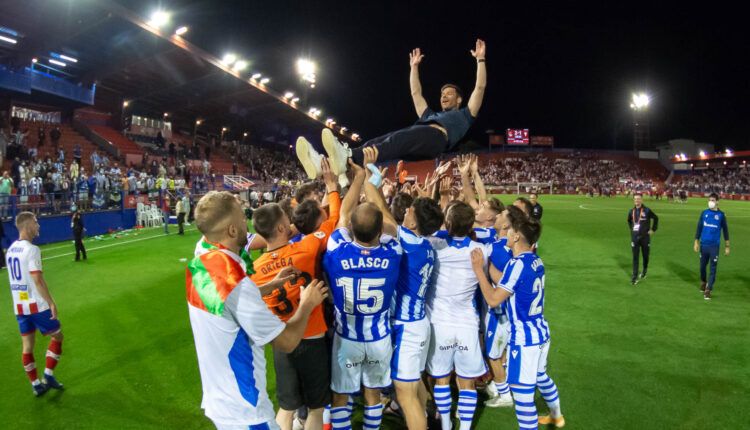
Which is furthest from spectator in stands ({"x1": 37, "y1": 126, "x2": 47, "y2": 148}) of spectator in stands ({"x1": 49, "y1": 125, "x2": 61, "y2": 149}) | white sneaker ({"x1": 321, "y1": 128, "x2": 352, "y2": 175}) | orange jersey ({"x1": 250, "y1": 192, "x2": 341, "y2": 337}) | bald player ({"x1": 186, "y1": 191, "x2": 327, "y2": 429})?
bald player ({"x1": 186, "y1": 191, "x2": 327, "y2": 429})

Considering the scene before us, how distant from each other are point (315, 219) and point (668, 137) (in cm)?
11015

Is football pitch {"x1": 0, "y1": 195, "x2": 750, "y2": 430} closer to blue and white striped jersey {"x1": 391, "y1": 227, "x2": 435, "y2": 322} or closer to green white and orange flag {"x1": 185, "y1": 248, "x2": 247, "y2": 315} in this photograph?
blue and white striped jersey {"x1": 391, "y1": 227, "x2": 435, "y2": 322}

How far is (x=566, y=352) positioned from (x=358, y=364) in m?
3.88

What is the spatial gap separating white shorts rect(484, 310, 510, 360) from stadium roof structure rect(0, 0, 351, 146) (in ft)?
76.8

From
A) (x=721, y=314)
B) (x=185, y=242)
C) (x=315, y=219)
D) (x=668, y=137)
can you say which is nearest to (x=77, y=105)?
(x=185, y=242)

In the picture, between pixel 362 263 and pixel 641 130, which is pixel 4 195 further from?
pixel 641 130

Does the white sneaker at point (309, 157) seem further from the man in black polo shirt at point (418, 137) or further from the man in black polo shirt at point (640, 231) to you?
the man in black polo shirt at point (640, 231)

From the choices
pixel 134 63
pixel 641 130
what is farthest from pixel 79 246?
pixel 641 130

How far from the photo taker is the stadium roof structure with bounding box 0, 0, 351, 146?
21.4 metres

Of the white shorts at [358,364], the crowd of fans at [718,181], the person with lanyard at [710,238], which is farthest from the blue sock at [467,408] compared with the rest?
the crowd of fans at [718,181]

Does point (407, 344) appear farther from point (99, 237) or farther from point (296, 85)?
point (296, 85)

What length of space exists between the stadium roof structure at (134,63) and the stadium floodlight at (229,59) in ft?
1.65

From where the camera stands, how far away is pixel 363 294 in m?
3.30

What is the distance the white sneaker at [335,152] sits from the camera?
391 cm
